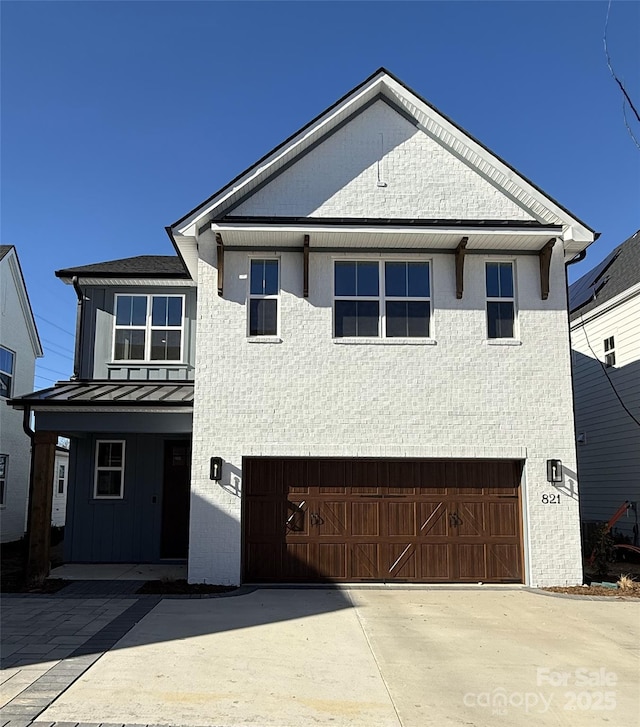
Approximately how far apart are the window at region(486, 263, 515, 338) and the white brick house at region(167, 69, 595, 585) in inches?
1.2

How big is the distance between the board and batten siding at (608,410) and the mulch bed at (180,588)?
1058 centimetres

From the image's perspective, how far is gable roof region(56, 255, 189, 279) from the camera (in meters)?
15.0

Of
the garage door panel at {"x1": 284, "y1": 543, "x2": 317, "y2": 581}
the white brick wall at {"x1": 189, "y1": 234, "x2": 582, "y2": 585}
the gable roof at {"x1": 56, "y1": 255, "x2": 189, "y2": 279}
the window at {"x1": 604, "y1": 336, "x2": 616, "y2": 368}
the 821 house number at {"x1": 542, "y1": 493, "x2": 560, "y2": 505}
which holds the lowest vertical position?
the garage door panel at {"x1": 284, "y1": 543, "x2": 317, "y2": 581}

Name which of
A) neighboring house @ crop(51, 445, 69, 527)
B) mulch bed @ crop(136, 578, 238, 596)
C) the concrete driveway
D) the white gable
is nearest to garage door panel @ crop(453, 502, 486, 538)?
the concrete driveway

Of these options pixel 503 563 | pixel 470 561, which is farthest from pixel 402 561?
pixel 503 563

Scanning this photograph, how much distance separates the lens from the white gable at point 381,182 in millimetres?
12555

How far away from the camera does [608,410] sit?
708 inches

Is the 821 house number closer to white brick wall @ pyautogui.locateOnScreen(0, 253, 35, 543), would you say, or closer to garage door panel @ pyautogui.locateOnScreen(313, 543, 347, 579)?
garage door panel @ pyautogui.locateOnScreen(313, 543, 347, 579)

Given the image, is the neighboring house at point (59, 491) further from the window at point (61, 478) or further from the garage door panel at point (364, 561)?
the garage door panel at point (364, 561)

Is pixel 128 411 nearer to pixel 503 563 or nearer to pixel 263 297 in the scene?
pixel 263 297

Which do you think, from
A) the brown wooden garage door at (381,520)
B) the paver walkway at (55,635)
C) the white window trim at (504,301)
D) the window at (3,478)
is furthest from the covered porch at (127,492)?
the window at (3,478)

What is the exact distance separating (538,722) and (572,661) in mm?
1966

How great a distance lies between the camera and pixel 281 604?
10281mm

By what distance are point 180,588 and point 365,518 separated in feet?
11.1
